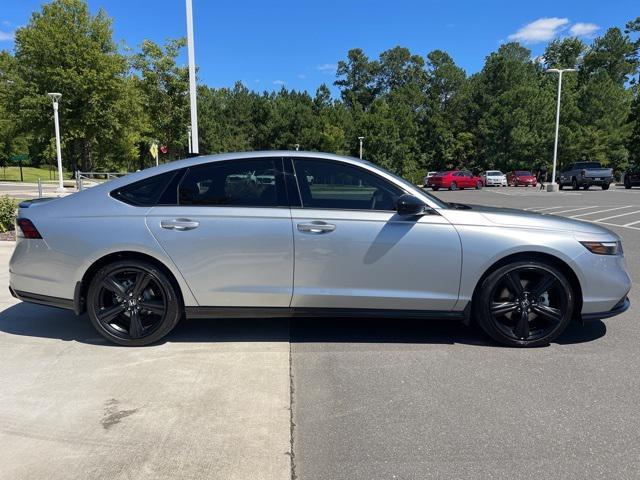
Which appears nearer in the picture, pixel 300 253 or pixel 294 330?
pixel 300 253

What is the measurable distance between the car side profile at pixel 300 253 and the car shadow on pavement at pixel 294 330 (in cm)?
40

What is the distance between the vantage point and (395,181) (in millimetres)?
4219

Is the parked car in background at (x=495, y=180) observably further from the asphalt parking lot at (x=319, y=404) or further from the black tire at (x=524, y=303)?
the black tire at (x=524, y=303)

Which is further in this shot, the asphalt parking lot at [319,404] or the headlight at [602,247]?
the headlight at [602,247]

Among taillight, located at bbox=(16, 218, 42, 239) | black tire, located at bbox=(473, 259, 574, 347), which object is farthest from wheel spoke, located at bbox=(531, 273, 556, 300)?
taillight, located at bbox=(16, 218, 42, 239)

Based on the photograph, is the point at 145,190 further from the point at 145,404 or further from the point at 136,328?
the point at 145,404

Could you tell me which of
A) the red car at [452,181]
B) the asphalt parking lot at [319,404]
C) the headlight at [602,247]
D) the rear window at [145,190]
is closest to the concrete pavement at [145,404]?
the asphalt parking lot at [319,404]

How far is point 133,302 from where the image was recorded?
4230 mm

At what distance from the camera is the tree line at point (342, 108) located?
33.2 meters

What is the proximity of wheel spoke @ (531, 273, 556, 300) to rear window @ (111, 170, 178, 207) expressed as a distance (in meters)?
3.19

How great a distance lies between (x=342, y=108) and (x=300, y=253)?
234 feet

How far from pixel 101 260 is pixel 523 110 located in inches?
2486

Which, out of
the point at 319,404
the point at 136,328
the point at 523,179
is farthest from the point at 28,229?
the point at 523,179

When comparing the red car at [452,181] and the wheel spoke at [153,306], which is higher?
the red car at [452,181]
